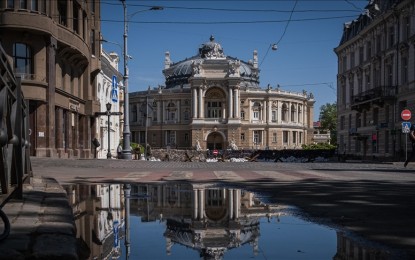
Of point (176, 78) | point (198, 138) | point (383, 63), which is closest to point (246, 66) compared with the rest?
point (176, 78)

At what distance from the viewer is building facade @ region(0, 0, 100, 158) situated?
92.8ft

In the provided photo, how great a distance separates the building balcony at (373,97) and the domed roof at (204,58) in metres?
54.8

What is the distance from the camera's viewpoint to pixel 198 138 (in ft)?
305

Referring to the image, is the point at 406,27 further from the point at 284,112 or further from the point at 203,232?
the point at 284,112

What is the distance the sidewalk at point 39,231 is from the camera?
12.0 feet

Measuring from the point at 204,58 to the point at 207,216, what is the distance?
9991 cm

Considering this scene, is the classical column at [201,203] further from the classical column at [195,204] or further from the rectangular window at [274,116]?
the rectangular window at [274,116]

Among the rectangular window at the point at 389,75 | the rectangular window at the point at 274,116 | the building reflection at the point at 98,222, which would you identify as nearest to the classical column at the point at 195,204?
the building reflection at the point at 98,222

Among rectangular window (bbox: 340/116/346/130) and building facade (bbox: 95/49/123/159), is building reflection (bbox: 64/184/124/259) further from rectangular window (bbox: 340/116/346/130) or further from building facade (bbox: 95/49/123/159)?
rectangular window (bbox: 340/116/346/130)

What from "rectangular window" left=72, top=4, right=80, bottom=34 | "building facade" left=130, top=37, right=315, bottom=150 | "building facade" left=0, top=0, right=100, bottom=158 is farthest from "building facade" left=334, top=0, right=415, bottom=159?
"building facade" left=130, top=37, right=315, bottom=150

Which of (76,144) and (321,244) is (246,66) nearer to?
(76,144)

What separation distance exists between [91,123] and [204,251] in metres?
38.0

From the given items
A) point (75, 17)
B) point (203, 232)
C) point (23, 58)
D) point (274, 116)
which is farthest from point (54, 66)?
point (274, 116)

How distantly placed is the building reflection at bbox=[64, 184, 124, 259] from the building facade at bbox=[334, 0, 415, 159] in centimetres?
2986
